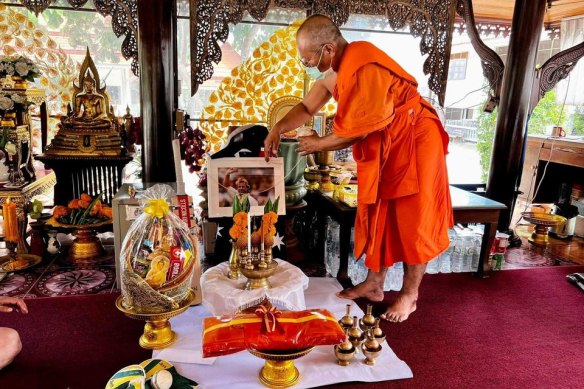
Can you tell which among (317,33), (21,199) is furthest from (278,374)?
(21,199)

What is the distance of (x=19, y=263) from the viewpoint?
8.63 feet

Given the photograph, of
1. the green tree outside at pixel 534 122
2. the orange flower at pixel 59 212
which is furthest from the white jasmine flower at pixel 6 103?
the green tree outside at pixel 534 122

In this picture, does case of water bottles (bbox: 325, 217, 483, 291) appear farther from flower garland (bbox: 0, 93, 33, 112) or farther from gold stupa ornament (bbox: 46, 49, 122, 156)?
flower garland (bbox: 0, 93, 33, 112)

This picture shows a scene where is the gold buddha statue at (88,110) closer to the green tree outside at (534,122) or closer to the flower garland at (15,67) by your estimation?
the flower garland at (15,67)

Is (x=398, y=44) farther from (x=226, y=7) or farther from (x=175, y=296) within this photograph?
(x=175, y=296)

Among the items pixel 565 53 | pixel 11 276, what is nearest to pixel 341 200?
pixel 11 276

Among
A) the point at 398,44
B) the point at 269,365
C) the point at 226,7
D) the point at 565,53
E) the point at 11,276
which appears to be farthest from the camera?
the point at 398,44

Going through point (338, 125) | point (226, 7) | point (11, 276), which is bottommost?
point (11, 276)

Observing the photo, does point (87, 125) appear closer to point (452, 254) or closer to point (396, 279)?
point (396, 279)

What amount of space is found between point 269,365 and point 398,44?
3.25 metres

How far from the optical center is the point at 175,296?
165 centimetres

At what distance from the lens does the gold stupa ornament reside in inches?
119

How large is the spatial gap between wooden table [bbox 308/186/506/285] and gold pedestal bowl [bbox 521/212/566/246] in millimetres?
1041

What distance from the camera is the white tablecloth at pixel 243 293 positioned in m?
1.82
